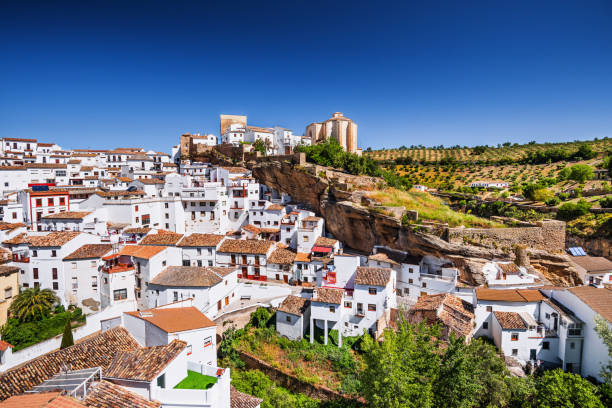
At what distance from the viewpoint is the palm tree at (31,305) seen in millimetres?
23312

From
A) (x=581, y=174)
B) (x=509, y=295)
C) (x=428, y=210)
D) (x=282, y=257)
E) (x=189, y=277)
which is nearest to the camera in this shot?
(x=509, y=295)

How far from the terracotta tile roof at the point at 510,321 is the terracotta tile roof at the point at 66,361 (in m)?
21.3

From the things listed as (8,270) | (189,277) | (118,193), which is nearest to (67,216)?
(118,193)

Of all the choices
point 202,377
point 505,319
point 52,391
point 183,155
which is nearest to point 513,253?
point 505,319

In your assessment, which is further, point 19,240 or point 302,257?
point 302,257

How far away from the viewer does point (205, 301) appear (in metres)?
23.7

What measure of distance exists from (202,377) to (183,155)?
5160 centimetres

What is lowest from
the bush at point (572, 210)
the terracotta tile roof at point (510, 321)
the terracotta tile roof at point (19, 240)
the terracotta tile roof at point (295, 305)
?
the terracotta tile roof at point (295, 305)

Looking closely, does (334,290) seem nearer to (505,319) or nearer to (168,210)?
(505,319)

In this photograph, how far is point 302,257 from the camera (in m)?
30.0

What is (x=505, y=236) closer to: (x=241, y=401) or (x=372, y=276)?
(x=372, y=276)

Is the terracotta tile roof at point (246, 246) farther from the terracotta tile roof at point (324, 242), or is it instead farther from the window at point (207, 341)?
the window at point (207, 341)

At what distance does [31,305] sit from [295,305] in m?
20.4

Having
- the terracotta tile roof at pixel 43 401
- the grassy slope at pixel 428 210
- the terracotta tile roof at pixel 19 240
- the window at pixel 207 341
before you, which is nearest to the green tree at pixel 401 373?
the window at pixel 207 341
